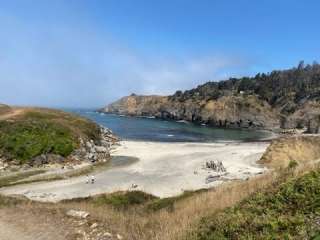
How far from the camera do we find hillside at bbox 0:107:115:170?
170 feet

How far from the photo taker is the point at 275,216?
1033 centimetres

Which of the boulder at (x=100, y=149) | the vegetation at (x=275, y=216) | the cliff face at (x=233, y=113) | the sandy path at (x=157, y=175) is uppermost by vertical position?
the cliff face at (x=233, y=113)

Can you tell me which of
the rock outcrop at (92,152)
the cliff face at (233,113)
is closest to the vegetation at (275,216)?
the rock outcrop at (92,152)

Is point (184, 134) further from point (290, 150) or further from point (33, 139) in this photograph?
point (290, 150)

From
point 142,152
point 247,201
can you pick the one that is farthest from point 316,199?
point 142,152

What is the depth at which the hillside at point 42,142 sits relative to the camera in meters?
51.8

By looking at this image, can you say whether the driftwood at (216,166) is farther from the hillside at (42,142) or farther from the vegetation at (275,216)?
the vegetation at (275,216)

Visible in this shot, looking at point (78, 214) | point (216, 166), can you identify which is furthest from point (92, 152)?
point (78, 214)

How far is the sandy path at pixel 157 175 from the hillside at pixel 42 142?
5.99 metres

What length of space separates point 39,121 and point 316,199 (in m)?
57.5

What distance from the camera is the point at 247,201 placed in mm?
12203

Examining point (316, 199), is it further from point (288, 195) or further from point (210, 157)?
point (210, 157)

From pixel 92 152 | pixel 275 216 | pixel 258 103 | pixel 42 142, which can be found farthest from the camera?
pixel 258 103

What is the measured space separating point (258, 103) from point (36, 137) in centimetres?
11352
